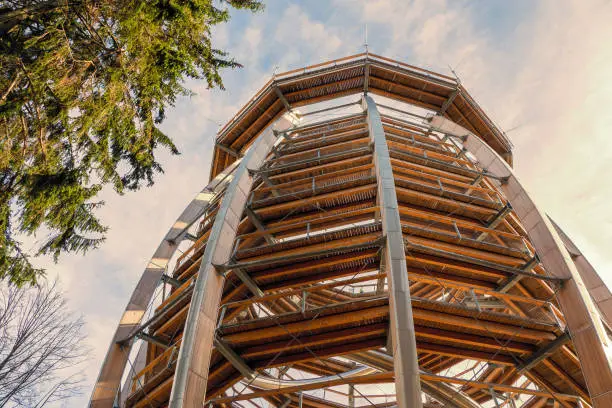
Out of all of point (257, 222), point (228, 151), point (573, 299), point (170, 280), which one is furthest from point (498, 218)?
point (228, 151)

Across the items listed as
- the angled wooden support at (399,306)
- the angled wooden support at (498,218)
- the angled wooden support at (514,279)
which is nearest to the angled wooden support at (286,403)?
the angled wooden support at (514,279)

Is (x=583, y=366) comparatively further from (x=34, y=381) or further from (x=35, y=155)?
(x=34, y=381)

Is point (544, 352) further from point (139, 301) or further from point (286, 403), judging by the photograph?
point (139, 301)

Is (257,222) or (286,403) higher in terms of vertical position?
(257,222)

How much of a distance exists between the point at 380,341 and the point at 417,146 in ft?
30.3

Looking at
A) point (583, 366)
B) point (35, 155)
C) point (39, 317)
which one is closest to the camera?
point (35, 155)

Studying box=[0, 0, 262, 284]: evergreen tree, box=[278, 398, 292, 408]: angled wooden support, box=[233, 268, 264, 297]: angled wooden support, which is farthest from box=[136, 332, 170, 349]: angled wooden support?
box=[278, 398, 292, 408]: angled wooden support

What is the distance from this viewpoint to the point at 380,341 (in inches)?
428

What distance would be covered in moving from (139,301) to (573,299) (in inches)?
463

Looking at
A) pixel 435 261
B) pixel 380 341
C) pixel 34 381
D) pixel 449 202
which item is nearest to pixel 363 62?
pixel 449 202

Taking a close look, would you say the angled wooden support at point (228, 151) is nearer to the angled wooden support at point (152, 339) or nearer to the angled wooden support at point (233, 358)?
the angled wooden support at point (152, 339)

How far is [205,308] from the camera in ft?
31.1

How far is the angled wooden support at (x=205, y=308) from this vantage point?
823cm

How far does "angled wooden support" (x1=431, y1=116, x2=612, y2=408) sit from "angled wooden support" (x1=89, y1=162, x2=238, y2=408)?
34.9 feet
